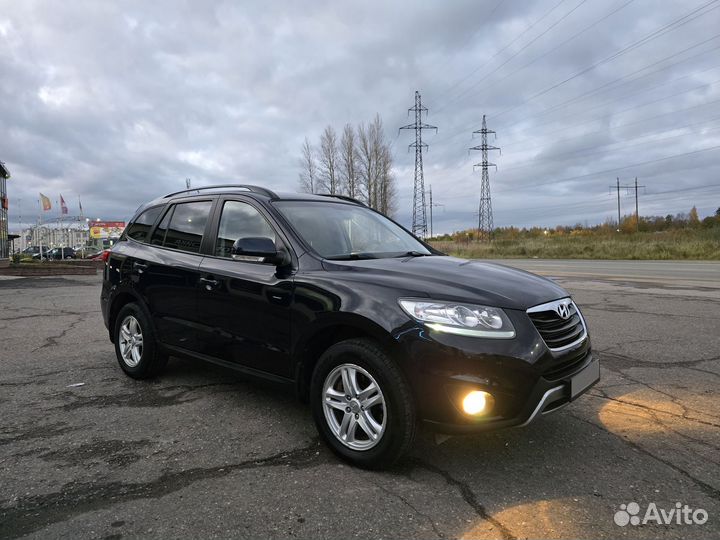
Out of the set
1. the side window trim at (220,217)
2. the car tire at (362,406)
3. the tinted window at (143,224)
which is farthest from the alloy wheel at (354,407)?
the tinted window at (143,224)

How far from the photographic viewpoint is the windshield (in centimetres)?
360

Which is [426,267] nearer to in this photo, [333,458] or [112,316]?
[333,458]

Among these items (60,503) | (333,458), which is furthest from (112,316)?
(333,458)

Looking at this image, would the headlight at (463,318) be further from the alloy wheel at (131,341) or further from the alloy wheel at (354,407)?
the alloy wheel at (131,341)

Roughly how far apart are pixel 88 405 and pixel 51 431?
0.54m

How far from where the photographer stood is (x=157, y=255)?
451 centimetres

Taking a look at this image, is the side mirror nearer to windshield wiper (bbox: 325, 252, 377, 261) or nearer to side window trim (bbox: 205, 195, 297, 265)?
side window trim (bbox: 205, 195, 297, 265)

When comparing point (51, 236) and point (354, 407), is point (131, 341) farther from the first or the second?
point (51, 236)

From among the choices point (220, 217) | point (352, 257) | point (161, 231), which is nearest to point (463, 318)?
point (352, 257)

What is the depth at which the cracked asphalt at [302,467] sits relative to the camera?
2371mm

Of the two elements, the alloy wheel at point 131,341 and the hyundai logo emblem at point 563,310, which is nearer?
the hyundai logo emblem at point 563,310

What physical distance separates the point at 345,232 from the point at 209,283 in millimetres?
1108

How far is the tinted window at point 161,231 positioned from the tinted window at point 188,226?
7 cm

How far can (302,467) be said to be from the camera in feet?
9.62
